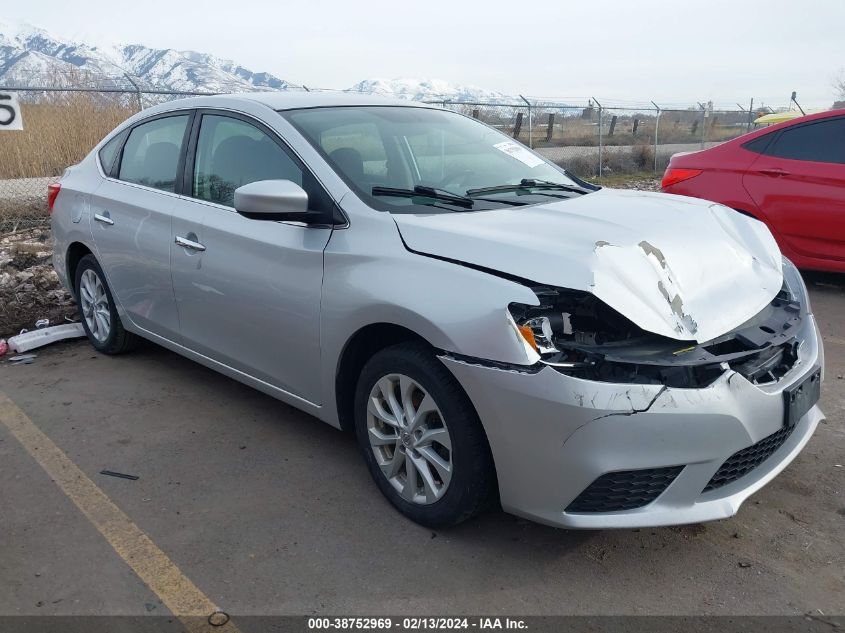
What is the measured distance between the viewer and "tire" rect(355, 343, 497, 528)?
2.71m

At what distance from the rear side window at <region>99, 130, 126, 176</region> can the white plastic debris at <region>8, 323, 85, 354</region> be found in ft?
4.36

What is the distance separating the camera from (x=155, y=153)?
450 cm

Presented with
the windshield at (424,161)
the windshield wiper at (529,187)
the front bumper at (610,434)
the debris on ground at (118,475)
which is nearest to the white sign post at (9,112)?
the windshield at (424,161)

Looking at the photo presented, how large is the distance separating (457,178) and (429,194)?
0.34 metres

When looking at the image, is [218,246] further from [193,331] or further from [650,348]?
[650,348]

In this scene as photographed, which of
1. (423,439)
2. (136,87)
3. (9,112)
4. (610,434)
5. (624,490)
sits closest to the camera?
(610,434)

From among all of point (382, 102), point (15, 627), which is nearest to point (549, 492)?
point (15, 627)

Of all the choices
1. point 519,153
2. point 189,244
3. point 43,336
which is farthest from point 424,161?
point 43,336

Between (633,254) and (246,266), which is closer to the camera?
(633,254)

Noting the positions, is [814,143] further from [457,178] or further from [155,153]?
[155,153]

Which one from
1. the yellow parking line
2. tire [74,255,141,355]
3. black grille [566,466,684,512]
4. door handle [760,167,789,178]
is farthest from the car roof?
door handle [760,167,789,178]

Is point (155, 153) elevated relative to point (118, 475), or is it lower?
elevated

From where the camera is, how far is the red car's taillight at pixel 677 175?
6855mm

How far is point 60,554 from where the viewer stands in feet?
9.51
